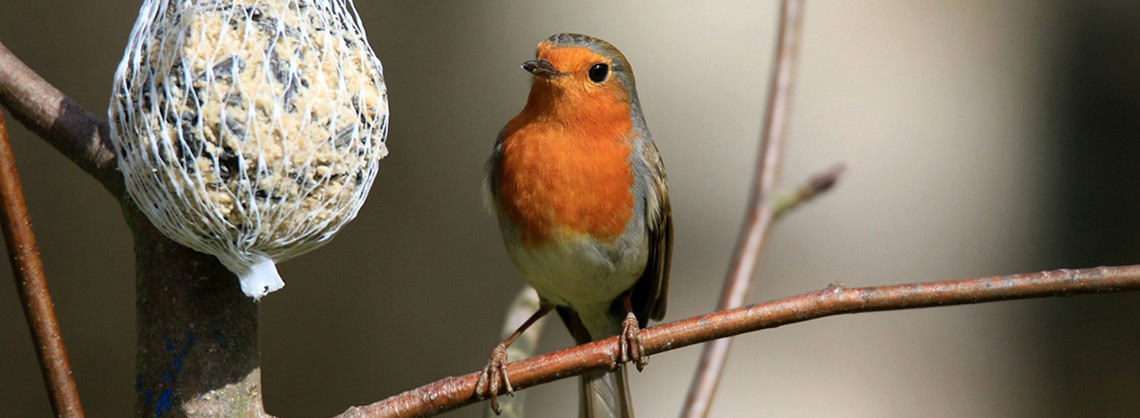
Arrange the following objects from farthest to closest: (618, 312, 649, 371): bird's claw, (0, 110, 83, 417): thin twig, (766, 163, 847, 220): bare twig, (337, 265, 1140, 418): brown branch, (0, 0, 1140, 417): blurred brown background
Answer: (0, 0, 1140, 417): blurred brown background → (618, 312, 649, 371): bird's claw → (766, 163, 847, 220): bare twig → (337, 265, 1140, 418): brown branch → (0, 110, 83, 417): thin twig

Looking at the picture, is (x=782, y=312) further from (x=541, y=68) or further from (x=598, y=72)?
(x=598, y=72)

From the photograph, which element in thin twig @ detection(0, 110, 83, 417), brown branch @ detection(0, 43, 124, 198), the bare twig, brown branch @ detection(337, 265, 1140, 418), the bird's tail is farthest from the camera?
the bird's tail

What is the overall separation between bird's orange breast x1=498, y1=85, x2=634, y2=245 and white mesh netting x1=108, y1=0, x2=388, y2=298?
913 mm

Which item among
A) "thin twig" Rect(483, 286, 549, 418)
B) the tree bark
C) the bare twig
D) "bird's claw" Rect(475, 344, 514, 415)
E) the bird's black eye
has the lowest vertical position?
"thin twig" Rect(483, 286, 549, 418)

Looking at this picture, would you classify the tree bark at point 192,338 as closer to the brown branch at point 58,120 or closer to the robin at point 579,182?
the brown branch at point 58,120

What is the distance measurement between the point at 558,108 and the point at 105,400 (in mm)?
2924

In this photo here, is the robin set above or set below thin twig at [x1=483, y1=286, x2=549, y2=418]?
above

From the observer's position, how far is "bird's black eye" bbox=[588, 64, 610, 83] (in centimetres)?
286

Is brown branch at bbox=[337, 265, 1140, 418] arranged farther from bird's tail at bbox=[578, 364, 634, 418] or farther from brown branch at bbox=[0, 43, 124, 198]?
bird's tail at bbox=[578, 364, 634, 418]

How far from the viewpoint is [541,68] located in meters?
2.71

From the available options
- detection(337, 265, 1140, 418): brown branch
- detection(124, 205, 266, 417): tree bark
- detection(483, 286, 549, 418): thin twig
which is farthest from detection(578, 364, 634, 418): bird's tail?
detection(124, 205, 266, 417): tree bark

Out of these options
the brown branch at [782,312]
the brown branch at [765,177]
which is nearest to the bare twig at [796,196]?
the brown branch at [765,177]

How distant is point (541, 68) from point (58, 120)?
1.14 metres

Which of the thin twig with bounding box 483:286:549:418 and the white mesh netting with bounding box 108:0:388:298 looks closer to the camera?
the white mesh netting with bounding box 108:0:388:298
